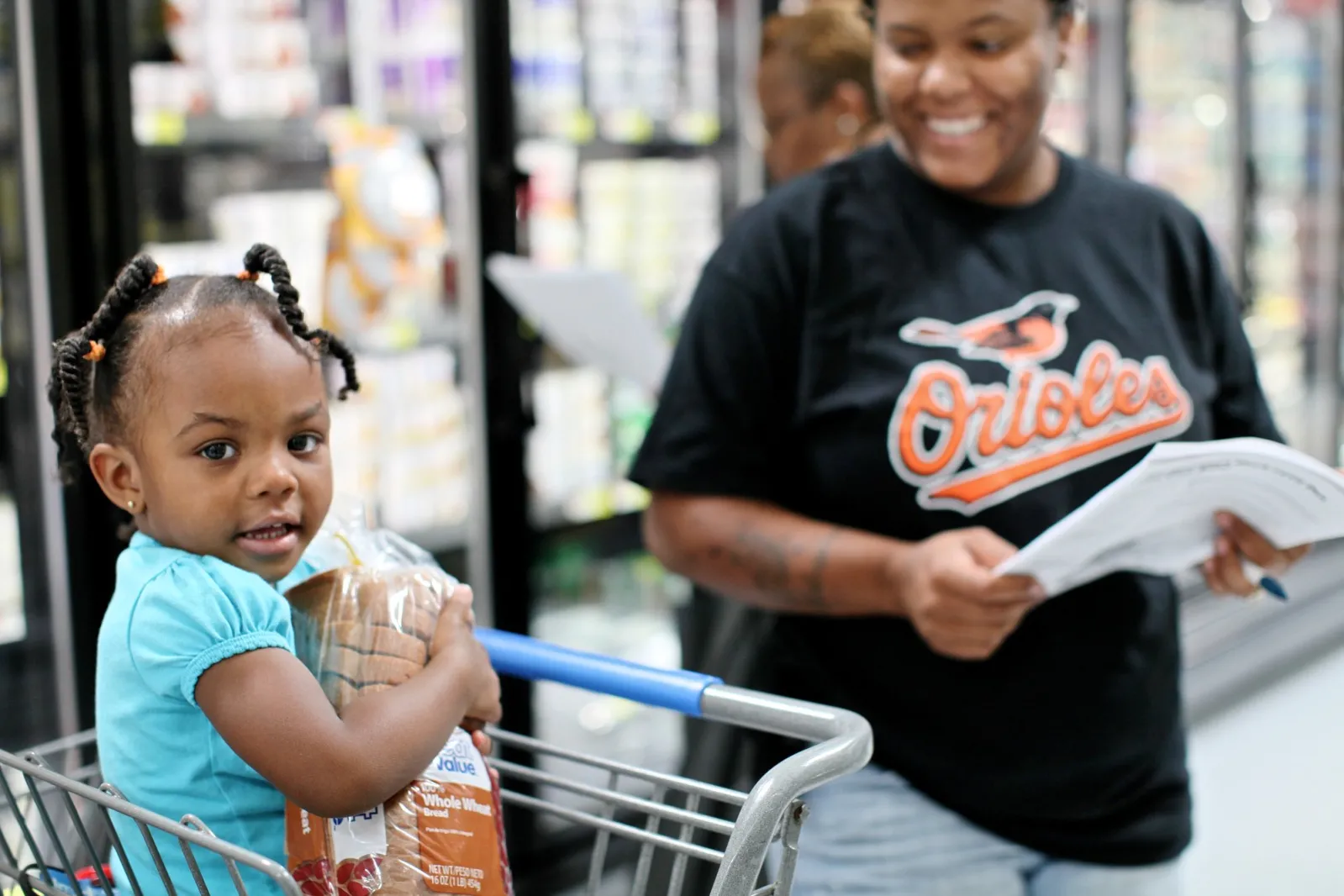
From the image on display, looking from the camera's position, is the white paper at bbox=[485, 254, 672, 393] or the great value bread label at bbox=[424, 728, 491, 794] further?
the white paper at bbox=[485, 254, 672, 393]

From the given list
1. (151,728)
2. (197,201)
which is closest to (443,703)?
(151,728)

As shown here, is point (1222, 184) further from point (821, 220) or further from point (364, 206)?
point (821, 220)

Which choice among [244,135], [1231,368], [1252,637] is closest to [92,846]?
[1231,368]

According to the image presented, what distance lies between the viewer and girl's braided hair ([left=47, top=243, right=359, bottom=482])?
3.16 feet

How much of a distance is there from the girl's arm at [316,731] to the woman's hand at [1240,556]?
3.00 feet

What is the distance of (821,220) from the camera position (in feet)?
5.02

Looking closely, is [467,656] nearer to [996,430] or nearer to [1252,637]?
[996,430]

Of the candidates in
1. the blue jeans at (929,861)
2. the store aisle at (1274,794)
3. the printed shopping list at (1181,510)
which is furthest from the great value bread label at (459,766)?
the store aisle at (1274,794)

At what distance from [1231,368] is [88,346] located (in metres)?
1.18

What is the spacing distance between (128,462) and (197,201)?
1677 mm

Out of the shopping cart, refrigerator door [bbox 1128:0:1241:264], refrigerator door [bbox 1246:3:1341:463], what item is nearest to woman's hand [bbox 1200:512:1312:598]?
the shopping cart

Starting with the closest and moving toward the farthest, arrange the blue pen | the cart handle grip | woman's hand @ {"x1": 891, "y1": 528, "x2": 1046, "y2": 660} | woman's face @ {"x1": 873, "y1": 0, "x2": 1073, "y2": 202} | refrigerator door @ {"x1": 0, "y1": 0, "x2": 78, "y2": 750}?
the cart handle grip < woman's hand @ {"x1": 891, "y1": 528, "x2": 1046, "y2": 660} < woman's face @ {"x1": 873, "y1": 0, "x2": 1073, "y2": 202} < the blue pen < refrigerator door @ {"x1": 0, "y1": 0, "x2": 78, "y2": 750}

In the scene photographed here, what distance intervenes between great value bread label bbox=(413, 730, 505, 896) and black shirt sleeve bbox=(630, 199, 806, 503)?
1.76 ft

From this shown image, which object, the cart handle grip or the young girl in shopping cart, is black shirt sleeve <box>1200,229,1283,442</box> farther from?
the young girl in shopping cart
